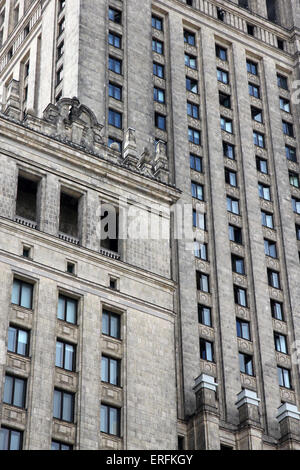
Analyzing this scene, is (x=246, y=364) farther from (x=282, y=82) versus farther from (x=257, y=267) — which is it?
(x=282, y=82)

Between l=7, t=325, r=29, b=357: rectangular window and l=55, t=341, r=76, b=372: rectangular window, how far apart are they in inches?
63.9

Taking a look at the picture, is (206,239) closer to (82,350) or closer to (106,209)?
(106,209)

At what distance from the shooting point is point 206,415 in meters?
57.0

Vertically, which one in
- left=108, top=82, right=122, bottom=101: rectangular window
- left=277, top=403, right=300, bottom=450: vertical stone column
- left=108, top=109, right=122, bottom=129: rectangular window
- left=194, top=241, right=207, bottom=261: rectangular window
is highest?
left=108, top=82, right=122, bottom=101: rectangular window

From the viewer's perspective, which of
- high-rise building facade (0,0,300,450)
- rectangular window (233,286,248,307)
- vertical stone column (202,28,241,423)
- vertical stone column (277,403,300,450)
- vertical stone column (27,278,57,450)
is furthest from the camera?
rectangular window (233,286,248,307)

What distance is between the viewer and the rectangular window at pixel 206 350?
2478 inches

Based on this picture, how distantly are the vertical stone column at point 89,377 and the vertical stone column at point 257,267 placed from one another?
16039mm

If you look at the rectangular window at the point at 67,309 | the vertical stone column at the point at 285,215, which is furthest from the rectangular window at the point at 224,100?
the rectangular window at the point at 67,309

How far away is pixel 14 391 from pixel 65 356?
360 centimetres

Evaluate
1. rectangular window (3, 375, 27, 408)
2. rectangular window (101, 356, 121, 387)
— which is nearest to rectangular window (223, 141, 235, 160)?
rectangular window (101, 356, 121, 387)

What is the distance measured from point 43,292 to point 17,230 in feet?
11.2

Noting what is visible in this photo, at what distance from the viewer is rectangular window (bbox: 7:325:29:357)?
4747 cm

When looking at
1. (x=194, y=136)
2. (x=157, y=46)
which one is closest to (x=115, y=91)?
(x=194, y=136)

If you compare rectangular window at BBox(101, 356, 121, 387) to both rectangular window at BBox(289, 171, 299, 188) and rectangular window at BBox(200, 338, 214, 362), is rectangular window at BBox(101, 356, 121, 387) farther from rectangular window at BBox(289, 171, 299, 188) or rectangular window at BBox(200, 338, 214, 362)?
rectangular window at BBox(289, 171, 299, 188)
